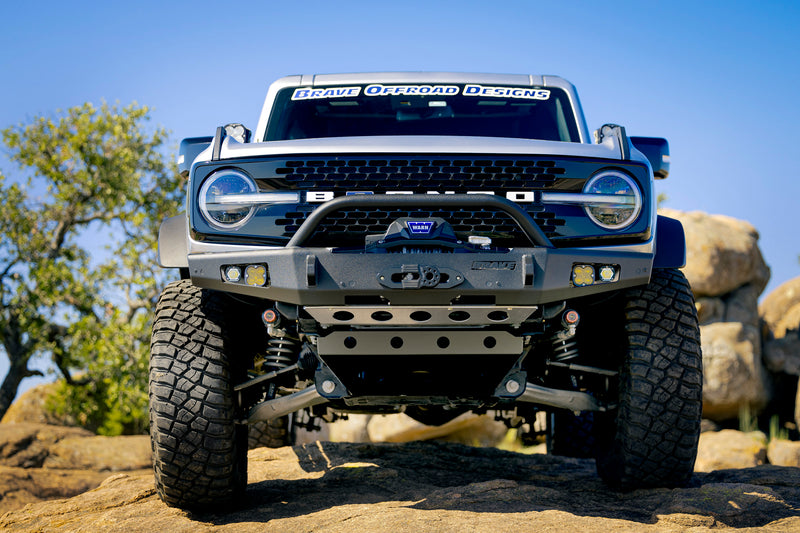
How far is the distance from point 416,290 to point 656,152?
69.1 inches

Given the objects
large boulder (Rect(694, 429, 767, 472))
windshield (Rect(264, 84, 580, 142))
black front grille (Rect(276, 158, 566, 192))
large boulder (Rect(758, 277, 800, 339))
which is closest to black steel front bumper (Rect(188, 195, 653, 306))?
black front grille (Rect(276, 158, 566, 192))

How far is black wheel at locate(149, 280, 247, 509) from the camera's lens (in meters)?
3.95

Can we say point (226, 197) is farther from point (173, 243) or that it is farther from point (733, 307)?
point (733, 307)

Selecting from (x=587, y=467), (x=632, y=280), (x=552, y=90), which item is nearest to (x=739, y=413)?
(x=587, y=467)

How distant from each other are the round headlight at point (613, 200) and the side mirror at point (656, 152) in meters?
0.47

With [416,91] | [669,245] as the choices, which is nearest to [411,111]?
[416,91]

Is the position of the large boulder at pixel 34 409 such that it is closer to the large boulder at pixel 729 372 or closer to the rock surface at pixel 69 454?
the rock surface at pixel 69 454

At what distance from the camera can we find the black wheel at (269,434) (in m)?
6.42

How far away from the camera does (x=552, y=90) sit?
18.4 ft

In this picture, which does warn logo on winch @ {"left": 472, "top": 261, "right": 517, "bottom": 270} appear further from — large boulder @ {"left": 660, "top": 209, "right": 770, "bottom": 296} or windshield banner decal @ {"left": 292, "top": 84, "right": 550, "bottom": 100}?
large boulder @ {"left": 660, "top": 209, "right": 770, "bottom": 296}

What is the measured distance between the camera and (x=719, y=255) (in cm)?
1908

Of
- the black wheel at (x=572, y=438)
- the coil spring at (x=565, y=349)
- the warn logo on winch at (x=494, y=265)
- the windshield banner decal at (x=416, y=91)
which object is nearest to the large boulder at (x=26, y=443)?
the black wheel at (x=572, y=438)

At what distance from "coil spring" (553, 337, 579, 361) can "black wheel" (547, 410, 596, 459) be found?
248 centimetres

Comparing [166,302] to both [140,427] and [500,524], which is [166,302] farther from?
[140,427]
